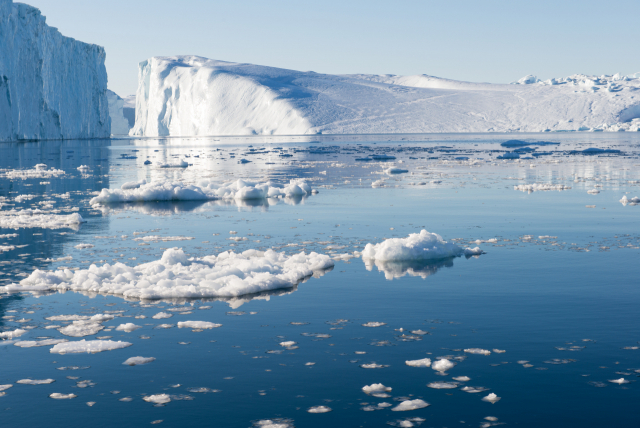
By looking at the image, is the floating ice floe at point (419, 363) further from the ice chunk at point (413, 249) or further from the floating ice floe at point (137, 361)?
the ice chunk at point (413, 249)

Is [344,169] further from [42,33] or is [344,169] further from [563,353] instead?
[42,33]

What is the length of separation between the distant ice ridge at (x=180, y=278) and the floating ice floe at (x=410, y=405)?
9.56 feet

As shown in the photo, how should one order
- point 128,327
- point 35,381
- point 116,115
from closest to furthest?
point 35,381, point 128,327, point 116,115

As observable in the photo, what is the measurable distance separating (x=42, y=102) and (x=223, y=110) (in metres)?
49.8

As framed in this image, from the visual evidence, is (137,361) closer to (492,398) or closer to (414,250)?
(492,398)

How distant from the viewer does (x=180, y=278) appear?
6852mm

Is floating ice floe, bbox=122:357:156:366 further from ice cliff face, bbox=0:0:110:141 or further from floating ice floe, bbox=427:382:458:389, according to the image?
ice cliff face, bbox=0:0:110:141

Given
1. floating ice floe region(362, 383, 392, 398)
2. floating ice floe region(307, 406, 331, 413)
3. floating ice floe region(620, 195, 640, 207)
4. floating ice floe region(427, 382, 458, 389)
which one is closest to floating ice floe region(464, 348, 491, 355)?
floating ice floe region(427, 382, 458, 389)

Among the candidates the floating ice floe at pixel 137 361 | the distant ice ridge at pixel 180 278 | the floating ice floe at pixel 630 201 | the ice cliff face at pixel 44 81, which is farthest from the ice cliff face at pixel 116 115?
the floating ice floe at pixel 137 361

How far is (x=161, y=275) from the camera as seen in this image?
6.92 meters

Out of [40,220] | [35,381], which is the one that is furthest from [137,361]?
[40,220]

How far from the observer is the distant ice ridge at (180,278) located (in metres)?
6.58

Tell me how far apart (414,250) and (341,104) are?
98.3 m

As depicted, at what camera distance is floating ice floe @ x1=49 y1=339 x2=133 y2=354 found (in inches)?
195
